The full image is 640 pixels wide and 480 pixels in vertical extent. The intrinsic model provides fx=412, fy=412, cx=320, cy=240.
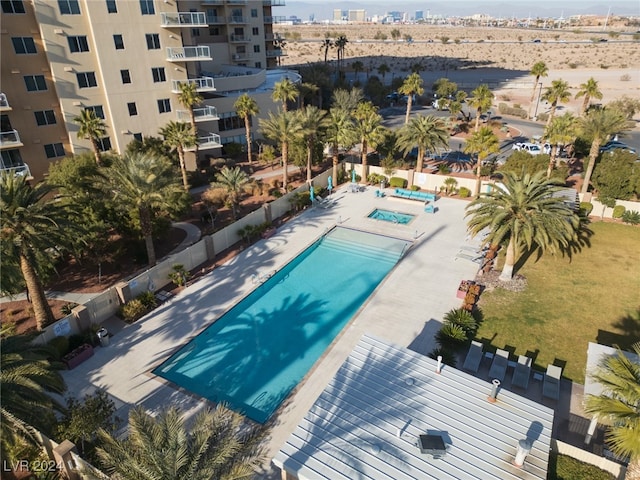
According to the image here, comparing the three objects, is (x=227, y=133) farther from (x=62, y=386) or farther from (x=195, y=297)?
(x=62, y=386)

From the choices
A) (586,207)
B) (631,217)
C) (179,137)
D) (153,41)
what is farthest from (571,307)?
(153,41)

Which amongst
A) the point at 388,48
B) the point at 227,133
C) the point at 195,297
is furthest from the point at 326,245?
the point at 388,48

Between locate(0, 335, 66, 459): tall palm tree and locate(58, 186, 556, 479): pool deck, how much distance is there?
12.4 feet

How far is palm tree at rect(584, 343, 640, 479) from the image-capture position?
32.2ft

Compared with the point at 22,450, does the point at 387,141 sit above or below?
above

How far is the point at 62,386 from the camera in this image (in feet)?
45.4

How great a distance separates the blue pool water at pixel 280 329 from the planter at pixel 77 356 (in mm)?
3499

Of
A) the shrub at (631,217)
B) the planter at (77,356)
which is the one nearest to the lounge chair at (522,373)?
the planter at (77,356)

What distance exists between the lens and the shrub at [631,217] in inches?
1220

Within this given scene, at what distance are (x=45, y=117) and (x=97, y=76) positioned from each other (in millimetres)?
5674

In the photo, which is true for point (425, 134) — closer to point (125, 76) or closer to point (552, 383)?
point (552, 383)

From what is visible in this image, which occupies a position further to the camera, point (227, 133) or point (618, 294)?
point (227, 133)

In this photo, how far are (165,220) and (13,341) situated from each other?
14.0 metres

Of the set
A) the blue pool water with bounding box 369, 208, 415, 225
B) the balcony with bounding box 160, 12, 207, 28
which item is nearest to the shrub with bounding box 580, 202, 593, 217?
the blue pool water with bounding box 369, 208, 415, 225
